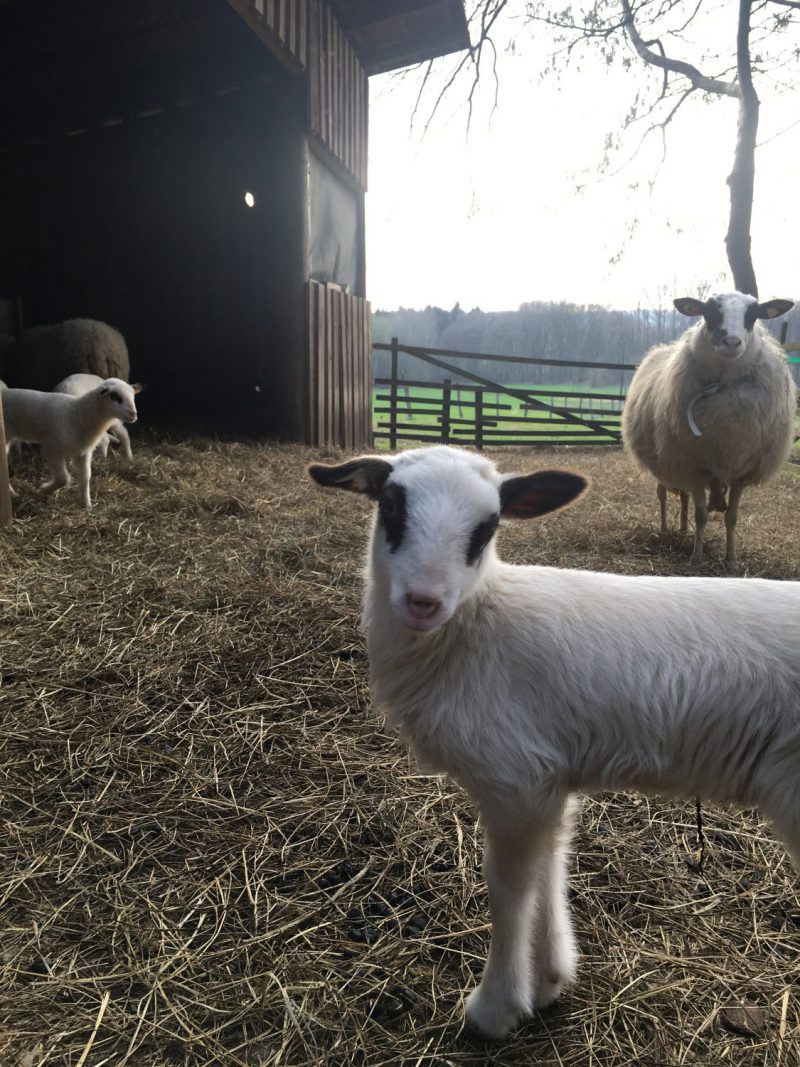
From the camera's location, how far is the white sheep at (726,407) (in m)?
5.37

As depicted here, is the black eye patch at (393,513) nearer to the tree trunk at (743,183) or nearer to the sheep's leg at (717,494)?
the sheep's leg at (717,494)

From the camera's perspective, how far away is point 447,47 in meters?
9.92

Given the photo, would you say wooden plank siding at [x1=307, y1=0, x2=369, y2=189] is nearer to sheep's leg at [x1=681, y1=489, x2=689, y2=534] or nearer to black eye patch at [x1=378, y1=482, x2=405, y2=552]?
sheep's leg at [x1=681, y1=489, x2=689, y2=534]

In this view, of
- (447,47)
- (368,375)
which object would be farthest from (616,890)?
(447,47)

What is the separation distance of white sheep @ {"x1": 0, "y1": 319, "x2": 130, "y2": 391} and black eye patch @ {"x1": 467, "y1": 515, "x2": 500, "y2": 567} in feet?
26.6

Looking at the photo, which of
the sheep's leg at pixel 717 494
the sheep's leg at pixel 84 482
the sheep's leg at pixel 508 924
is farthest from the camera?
the sheep's leg at pixel 717 494

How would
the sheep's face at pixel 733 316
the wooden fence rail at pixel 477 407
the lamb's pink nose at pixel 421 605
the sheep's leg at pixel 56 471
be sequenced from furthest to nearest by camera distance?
the wooden fence rail at pixel 477 407, the sheep's leg at pixel 56 471, the sheep's face at pixel 733 316, the lamb's pink nose at pixel 421 605

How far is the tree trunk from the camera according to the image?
1057cm

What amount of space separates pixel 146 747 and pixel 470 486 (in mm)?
1814

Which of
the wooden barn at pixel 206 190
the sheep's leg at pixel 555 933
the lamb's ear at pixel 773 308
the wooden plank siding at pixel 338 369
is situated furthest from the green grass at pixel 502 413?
the sheep's leg at pixel 555 933

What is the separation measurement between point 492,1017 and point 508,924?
0.78ft

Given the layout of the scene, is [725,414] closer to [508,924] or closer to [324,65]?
[508,924]

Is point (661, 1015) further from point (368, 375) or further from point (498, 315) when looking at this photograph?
point (498, 315)

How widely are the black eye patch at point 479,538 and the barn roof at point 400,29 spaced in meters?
10.1
